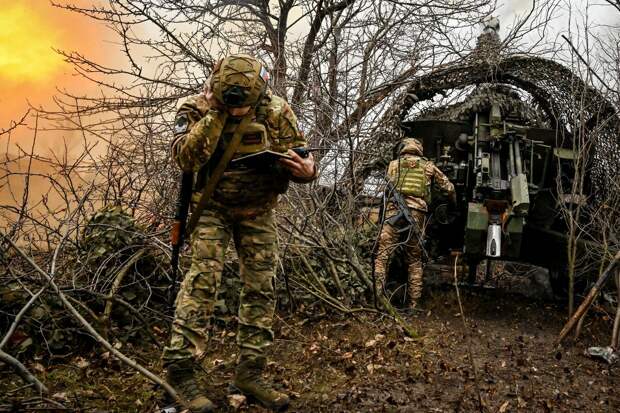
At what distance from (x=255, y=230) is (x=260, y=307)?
0.45 metres

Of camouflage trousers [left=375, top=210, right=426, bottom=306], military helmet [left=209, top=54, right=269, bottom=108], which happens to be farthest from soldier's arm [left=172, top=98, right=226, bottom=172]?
camouflage trousers [left=375, top=210, right=426, bottom=306]

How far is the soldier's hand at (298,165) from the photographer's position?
314cm

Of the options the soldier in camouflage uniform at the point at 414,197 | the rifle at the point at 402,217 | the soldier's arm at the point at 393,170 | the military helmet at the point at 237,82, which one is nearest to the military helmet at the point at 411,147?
the soldier in camouflage uniform at the point at 414,197

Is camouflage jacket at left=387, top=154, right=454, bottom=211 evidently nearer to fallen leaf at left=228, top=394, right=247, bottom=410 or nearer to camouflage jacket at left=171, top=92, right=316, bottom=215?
camouflage jacket at left=171, top=92, right=316, bottom=215

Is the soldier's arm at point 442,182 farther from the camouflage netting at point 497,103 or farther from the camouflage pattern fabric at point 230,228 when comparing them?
the camouflage pattern fabric at point 230,228

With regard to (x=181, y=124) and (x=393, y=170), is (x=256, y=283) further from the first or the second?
(x=393, y=170)

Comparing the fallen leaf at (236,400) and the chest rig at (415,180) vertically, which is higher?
the chest rig at (415,180)

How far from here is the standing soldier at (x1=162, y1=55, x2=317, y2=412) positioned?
3.05m

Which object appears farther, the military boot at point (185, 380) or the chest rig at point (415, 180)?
the chest rig at point (415, 180)

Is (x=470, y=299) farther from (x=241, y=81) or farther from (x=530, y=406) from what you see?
(x=241, y=81)

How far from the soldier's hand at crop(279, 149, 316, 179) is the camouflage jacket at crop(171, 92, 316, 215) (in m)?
0.04

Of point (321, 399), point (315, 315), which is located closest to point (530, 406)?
point (321, 399)

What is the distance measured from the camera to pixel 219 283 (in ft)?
10.7

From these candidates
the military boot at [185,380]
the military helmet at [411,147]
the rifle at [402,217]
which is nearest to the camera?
the military boot at [185,380]
